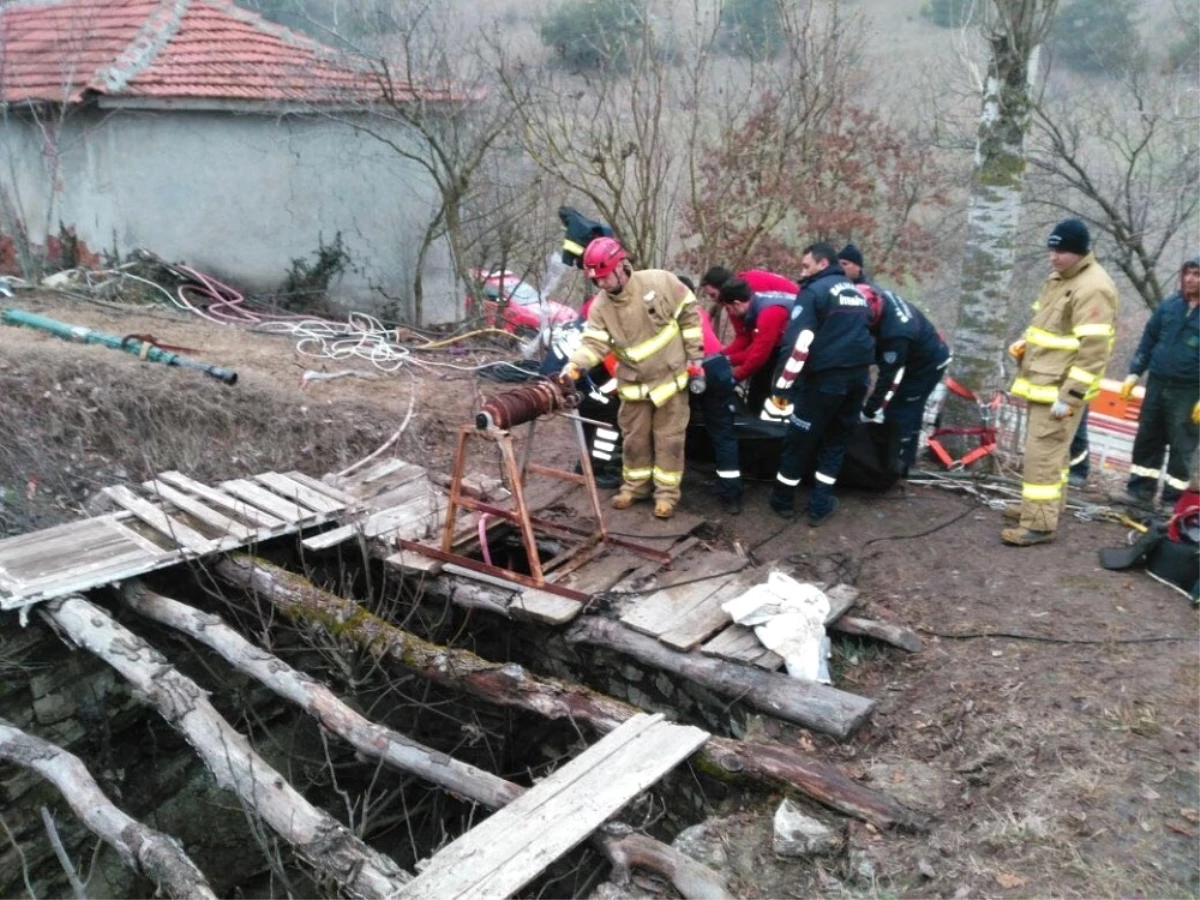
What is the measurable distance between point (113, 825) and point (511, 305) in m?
9.69

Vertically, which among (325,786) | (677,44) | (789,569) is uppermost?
(677,44)

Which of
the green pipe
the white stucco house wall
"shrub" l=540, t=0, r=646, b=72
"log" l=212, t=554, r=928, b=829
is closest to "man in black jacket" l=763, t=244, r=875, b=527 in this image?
"log" l=212, t=554, r=928, b=829

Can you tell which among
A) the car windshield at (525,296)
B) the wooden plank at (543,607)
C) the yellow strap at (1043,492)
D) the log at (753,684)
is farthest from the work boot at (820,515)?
the car windshield at (525,296)

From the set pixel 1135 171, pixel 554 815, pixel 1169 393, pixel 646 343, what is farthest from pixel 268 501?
pixel 1135 171

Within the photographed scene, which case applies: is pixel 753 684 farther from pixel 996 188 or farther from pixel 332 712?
pixel 996 188

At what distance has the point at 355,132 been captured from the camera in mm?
12039

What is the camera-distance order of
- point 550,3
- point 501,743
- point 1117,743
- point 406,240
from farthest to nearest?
1. point 550,3
2. point 406,240
3. point 501,743
4. point 1117,743

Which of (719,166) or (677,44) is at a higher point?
(677,44)

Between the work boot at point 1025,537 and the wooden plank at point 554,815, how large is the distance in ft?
8.71

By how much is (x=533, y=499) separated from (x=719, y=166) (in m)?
8.52

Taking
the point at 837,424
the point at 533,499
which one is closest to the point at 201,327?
the point at 533,499

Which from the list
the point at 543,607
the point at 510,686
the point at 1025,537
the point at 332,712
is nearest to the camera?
the point at 332,712

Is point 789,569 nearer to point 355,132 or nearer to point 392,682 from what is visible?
point 392,682

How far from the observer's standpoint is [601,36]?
418 inches
